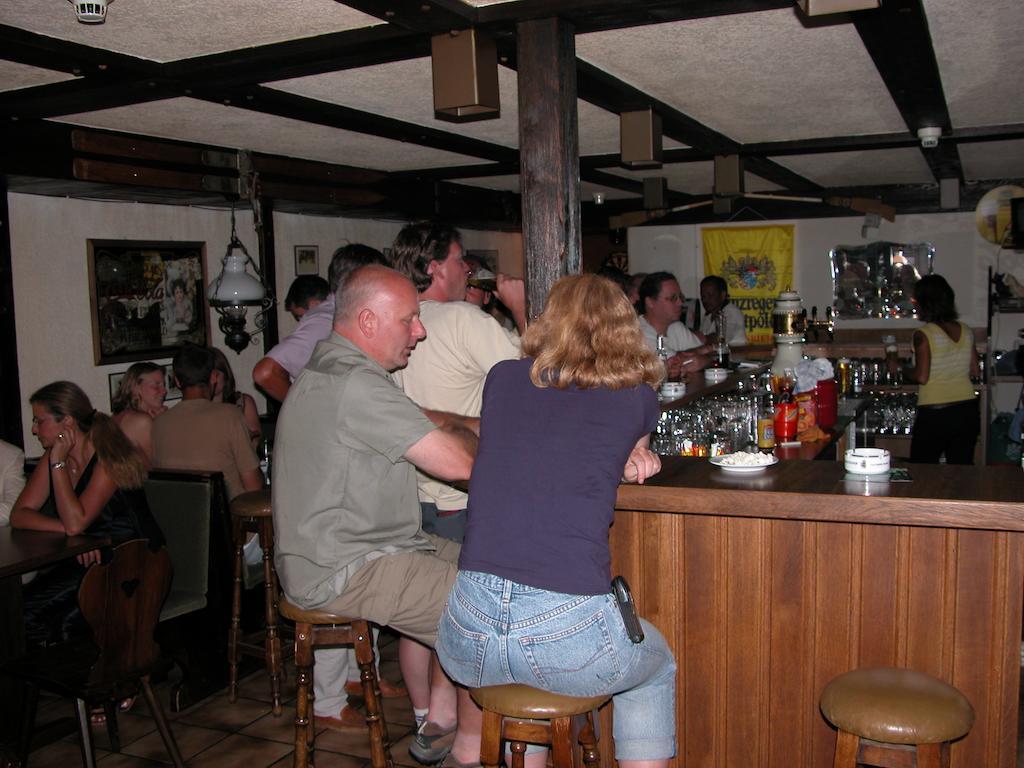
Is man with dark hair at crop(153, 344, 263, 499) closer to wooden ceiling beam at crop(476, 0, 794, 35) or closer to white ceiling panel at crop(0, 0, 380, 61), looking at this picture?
white ceiling panel at crop(0, 0, 380, 61)

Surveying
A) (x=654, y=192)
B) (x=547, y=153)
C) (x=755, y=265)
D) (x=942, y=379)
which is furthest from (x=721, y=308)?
(x=547, y=153)

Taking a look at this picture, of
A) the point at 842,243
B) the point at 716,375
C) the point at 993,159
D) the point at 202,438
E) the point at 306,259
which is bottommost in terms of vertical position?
the point at 202,438

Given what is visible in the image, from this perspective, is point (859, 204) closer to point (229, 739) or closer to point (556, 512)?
point (229, 739)

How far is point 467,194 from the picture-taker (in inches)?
332

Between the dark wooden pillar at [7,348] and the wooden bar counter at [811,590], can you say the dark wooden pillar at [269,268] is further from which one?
the wooden bar counter at [811,590]

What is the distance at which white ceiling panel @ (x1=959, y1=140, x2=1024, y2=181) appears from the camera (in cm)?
666

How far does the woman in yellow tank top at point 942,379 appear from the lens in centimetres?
600

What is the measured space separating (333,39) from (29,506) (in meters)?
2.16

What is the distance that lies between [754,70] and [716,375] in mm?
1441

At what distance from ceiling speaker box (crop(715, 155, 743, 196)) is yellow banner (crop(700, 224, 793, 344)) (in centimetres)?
409

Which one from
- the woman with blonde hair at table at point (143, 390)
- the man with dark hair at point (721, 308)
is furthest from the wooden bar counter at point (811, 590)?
the man with dark hair at point (721, 308)

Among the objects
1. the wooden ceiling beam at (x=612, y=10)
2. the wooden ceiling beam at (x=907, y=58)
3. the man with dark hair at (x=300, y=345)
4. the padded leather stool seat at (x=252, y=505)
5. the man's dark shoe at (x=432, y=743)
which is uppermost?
the wooden ceiling beam at (x=907, y=58)

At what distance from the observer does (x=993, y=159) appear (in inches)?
292

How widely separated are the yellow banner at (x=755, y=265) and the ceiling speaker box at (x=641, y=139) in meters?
6.07
